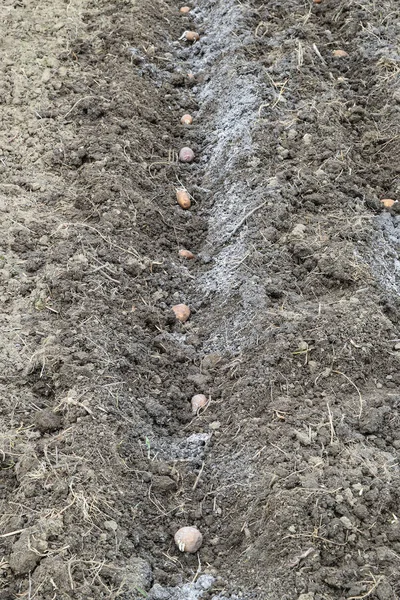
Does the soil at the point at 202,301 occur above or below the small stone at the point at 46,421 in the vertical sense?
above

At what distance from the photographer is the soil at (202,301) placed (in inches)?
107

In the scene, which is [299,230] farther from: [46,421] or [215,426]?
[46,421]

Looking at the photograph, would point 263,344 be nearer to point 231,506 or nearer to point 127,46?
point 231,506

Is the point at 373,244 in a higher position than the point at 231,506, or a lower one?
higher

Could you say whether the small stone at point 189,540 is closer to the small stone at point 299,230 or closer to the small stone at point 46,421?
the small stone at point 46,421

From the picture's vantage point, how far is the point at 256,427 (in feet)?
10.2

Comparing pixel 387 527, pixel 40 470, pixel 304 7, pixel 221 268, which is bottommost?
pixel 40 470

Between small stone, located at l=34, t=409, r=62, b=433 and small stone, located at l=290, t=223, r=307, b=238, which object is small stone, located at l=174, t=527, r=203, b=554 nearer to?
small stone, located at l=34, t=409, r=62, b=433

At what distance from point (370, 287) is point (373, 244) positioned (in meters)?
0.35

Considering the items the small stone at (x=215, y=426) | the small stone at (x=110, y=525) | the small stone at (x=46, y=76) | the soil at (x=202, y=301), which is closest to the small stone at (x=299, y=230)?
the soil at (x=202, y=301)

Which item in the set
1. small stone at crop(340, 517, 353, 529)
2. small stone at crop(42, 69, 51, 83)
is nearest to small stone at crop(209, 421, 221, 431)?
small stone at crop(340, 517, 353, 529)

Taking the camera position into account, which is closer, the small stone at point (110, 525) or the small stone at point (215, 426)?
the small stone at point (110, 525)

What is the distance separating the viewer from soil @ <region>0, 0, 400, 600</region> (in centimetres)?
271

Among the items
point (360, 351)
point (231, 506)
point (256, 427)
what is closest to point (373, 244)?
point (360, 351)
